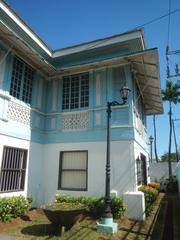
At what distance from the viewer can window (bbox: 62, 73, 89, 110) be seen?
1045cm

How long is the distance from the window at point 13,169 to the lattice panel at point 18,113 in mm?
1232

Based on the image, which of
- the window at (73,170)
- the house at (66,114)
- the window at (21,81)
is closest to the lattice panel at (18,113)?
the house at (66,114)

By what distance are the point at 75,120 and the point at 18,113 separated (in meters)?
2.63

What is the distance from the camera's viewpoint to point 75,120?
33.3 ft

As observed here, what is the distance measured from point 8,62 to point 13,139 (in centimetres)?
317

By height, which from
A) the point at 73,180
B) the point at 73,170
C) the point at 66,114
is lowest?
the point at 73,180

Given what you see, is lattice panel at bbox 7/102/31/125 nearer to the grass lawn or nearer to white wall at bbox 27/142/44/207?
white wall at bbox 27/142/44/207

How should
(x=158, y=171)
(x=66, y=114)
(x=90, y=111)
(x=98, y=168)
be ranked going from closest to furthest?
(x=98, y=168) < (x=90, y=111) < (x=66, y=114) < (x=158, y=171)

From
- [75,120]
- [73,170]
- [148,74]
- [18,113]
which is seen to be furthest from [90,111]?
[148,74]

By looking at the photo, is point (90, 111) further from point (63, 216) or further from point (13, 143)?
point (63, 216)

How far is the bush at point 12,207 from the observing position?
7.07 m

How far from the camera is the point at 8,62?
871 cm

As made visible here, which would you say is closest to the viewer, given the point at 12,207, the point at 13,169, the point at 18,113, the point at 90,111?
the point at 12,207

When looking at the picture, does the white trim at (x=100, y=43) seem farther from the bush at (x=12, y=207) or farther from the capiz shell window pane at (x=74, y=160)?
the bush at (x=12, y=207)
